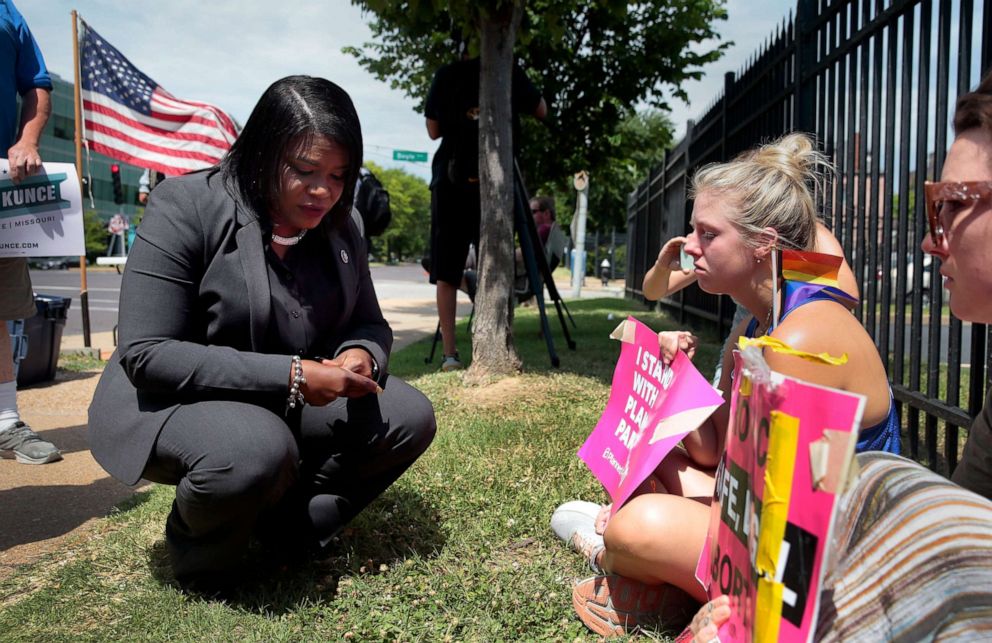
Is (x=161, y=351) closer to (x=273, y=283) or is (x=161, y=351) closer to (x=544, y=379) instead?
(x=273, y=283)

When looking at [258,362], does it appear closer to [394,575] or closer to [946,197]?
[394,575]

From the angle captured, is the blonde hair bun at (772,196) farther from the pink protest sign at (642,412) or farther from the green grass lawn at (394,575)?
the green grass lawn at (394,575)

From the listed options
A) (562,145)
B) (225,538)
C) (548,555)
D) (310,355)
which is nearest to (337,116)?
(310,355)

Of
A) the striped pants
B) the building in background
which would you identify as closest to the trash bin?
the striped pants

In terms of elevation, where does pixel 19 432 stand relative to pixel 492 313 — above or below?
below

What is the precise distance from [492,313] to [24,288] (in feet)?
8.91

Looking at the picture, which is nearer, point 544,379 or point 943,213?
point 943,213

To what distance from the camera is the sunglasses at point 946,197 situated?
1.19 m

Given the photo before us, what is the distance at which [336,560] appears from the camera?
7.84ft

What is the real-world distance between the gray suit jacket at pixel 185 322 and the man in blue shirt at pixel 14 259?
1617mm

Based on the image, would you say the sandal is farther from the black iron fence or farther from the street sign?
the street sign

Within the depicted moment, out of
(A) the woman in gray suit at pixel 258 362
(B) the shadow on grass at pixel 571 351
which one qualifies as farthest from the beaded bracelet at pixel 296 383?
(B) the shadow on grass at pixel 571 351

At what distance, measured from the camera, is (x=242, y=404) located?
6.95 feet

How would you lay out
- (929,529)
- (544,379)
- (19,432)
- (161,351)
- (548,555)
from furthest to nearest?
(544,379)
(19,432)
(548,555)
(161,351)
(929,529)
